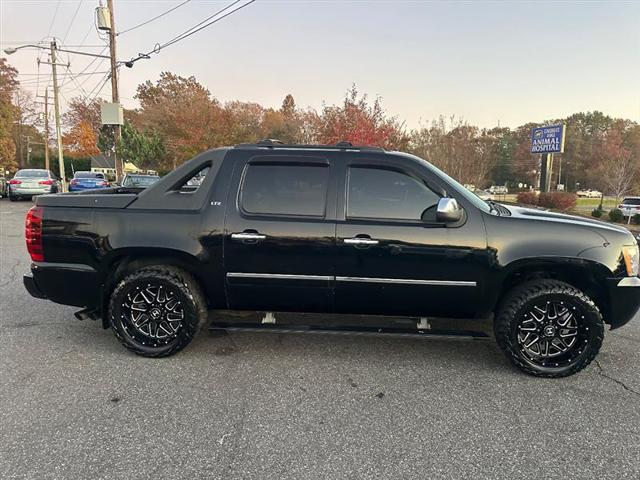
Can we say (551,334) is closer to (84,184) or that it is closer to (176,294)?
(176,294)

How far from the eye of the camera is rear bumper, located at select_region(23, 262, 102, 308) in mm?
3627

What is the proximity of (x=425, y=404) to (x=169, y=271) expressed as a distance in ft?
7.70

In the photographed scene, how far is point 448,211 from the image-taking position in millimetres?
3164

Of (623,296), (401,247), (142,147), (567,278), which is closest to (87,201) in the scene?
(401,247)

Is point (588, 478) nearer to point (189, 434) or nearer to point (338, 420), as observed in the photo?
point (338, 420)

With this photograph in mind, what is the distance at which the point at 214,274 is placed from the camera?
3531 millimetres

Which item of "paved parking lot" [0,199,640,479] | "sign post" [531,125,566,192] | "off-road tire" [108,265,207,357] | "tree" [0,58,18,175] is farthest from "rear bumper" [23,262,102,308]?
"tree" [0,58,18,175]

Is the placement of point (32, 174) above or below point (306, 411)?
above

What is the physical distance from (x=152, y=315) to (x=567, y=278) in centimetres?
360

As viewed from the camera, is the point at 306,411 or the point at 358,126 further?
the point at 358,126

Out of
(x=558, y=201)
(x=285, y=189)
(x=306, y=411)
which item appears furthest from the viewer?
(x=558, y=201)

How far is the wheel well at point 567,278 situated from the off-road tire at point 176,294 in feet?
8.53

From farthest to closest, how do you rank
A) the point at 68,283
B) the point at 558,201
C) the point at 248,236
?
the point at 558,201 → the point at 68,283 → the point at 248,236

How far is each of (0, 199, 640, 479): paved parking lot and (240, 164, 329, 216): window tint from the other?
133 cm
